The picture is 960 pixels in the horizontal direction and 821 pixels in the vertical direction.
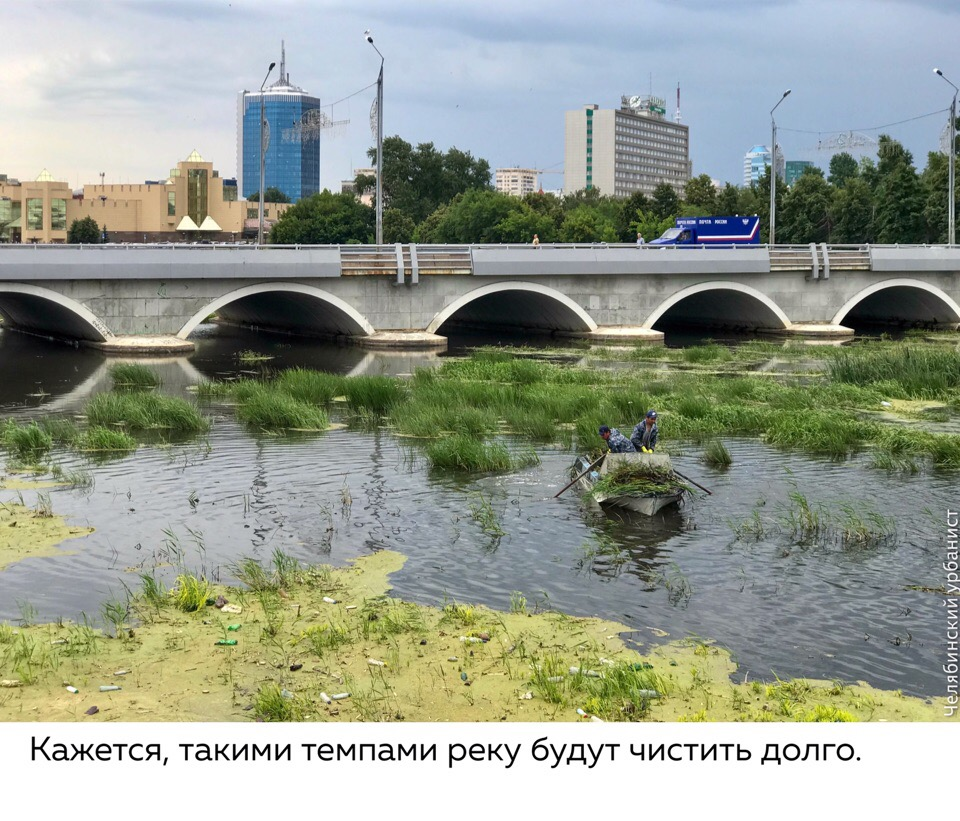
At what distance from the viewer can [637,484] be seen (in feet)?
64.5

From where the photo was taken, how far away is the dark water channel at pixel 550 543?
14.4m

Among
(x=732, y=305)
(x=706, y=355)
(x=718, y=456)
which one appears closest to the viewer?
(x=718, y=456)

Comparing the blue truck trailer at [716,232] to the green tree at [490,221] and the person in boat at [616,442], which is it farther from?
the person in boat at [616,442]

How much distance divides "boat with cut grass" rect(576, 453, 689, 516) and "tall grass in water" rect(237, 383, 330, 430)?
32.6 feet

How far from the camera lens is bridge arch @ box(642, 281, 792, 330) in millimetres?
55688

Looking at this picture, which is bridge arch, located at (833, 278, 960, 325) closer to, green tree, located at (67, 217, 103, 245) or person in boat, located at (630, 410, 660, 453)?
person in boat, located at (630, 410, 660, 453)

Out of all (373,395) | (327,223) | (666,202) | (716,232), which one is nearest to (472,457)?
(373,395)

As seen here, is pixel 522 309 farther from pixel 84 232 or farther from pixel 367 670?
pixel 84 232

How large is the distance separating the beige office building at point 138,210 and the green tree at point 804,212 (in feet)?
209

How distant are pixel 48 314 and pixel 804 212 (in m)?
70.2

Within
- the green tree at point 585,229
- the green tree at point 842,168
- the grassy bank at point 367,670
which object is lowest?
the grassy bank at point 367,670

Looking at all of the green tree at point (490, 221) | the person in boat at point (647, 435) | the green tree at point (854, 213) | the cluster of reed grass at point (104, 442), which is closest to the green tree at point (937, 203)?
the green tree at point (854, 213)

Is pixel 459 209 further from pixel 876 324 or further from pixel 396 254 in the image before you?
pixel 396 254
